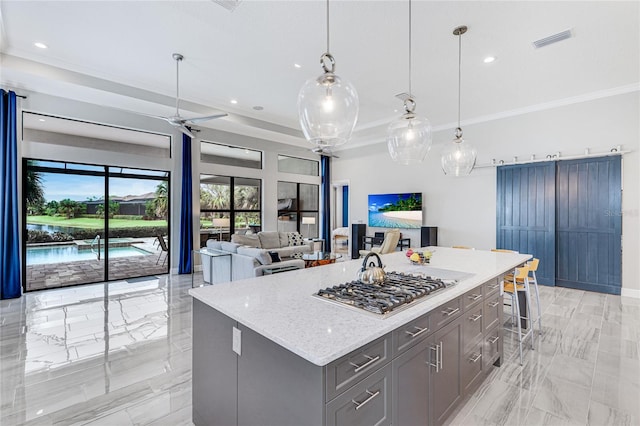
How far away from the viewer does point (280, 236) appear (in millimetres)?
7281

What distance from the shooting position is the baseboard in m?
4.77

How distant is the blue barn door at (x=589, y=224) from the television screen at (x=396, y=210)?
284 centimetres

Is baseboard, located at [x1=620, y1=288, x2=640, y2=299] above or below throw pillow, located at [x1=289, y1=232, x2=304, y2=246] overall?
below

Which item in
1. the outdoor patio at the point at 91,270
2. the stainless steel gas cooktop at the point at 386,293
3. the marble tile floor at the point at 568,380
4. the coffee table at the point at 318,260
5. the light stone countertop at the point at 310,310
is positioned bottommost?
the marble tile floor at the point at 568,380

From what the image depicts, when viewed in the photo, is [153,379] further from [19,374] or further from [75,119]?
[75,119]

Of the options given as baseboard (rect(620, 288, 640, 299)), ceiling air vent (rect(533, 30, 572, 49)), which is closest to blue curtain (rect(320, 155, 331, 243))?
ceiling air vent (rect(533, 30, 572, 49))

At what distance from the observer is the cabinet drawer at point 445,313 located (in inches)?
66.1

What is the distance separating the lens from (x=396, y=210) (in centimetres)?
798

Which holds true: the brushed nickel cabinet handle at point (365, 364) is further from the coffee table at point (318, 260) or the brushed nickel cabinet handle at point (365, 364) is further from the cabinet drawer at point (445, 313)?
the coffee table at point (318, 260)

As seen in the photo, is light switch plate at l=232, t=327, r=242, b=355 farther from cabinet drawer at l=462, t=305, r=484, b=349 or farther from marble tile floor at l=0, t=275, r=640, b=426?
cabinet drawer at l=462, t=305, r=484, b=349

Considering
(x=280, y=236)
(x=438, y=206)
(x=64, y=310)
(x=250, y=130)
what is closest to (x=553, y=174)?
(x=438, y=206)

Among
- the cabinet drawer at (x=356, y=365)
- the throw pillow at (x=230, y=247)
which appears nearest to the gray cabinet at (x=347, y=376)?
the cabinet drawer at (x=356, y=365)

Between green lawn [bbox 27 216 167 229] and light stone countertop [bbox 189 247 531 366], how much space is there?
519 centimetres

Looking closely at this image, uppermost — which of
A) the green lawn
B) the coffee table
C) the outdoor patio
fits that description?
the green lawn
